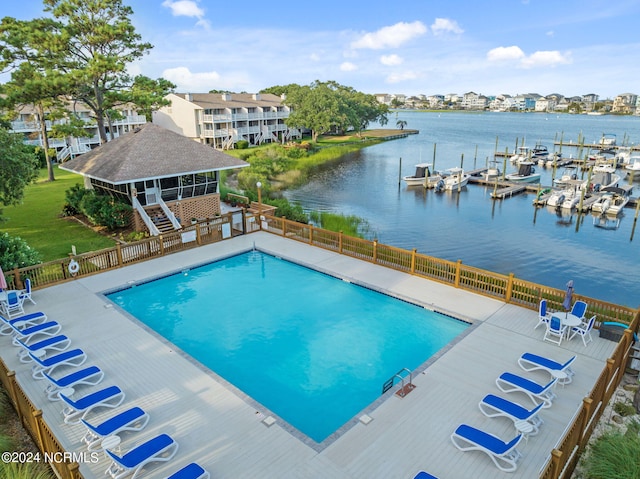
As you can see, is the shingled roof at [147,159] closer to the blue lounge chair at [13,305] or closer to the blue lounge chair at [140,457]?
the blue lounge chair at [13,305]

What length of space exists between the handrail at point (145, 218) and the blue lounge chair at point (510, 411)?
1697cm

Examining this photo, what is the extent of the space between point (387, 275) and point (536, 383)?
7.51 meters

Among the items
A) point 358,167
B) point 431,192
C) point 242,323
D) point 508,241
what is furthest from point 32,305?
point 358,167

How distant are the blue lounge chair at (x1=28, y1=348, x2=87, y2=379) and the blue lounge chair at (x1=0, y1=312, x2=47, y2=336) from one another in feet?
6.64

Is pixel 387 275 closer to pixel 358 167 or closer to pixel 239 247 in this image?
pixel 239 247

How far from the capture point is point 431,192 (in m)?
43.4

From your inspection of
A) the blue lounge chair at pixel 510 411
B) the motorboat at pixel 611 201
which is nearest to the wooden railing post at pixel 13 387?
the blue lounge chair at pixel 510 411

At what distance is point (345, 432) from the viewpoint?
8.23 m

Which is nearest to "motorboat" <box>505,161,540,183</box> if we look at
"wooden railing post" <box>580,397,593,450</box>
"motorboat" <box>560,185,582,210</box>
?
"motorboat" <box>560,185,582,210</box>

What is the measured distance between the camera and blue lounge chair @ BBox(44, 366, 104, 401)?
29.7 ft

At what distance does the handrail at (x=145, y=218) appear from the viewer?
20.8 meters

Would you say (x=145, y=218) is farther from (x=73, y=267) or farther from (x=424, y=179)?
(x=424, y=179)

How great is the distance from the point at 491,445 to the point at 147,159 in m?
19.7

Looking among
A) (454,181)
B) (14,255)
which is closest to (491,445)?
(14,255)
